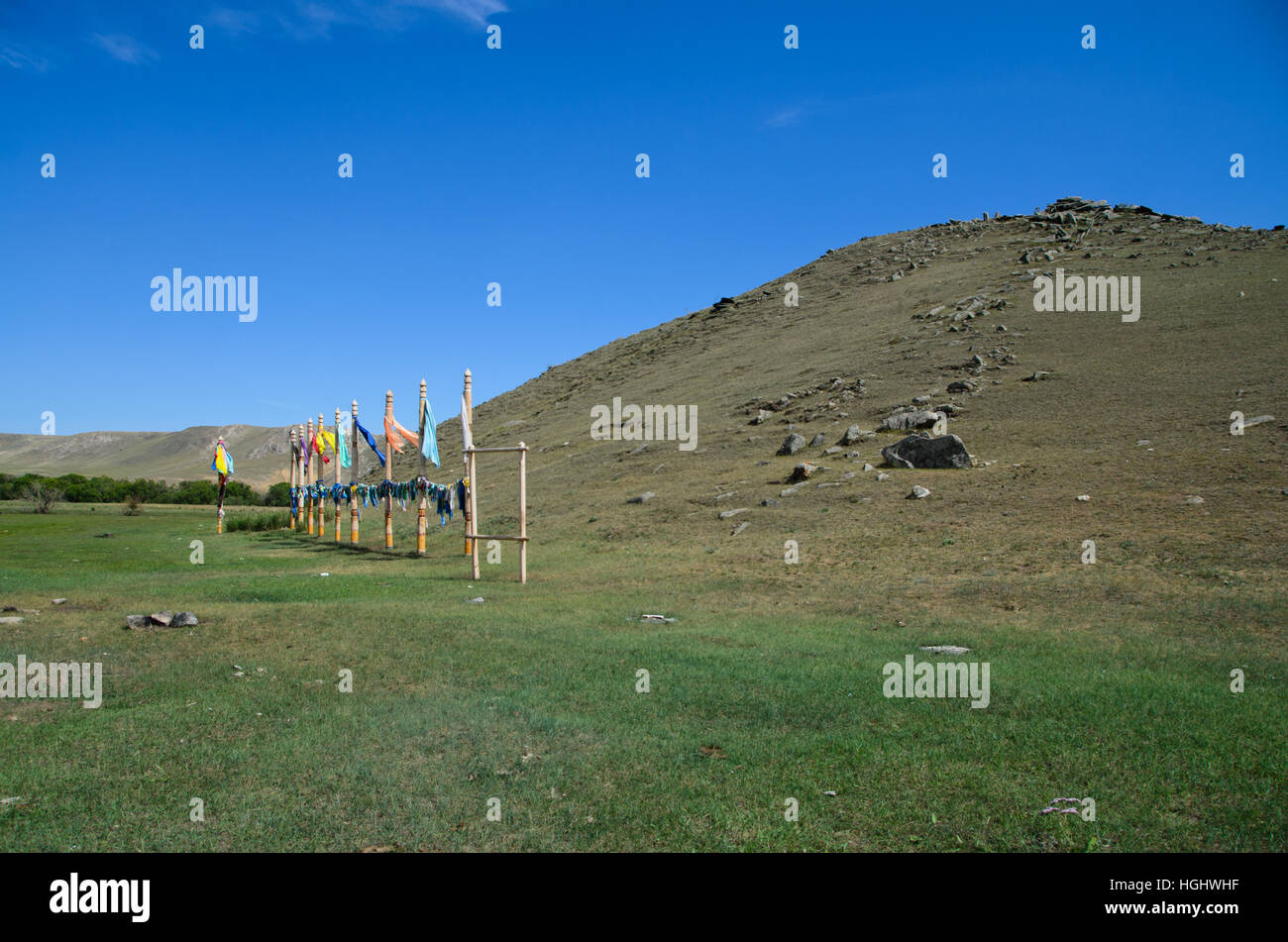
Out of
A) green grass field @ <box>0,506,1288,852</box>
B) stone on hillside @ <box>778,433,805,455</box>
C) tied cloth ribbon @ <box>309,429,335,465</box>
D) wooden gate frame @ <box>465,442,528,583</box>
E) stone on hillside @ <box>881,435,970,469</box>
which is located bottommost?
green grass field @ <box>0,506,1288,852</box>

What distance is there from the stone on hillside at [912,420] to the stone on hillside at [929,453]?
3840mm

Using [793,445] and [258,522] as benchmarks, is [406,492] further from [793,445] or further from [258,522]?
[258,522]

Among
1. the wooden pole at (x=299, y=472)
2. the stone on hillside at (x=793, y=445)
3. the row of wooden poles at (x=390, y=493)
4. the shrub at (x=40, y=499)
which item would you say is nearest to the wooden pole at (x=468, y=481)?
the row of wooden poles at (x=390, y=493)

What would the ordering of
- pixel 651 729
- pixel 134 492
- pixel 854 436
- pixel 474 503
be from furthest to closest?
pixel 134 492 < pixel 854 436 < pixel 474 503 < pixel 651 729

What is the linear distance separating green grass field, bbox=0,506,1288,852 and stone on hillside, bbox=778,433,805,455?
16.1 metres

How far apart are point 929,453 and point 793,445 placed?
6220mm

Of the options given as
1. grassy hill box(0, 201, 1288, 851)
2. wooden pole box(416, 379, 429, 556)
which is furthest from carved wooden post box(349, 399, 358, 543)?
wooden pole box(416, 379, 429, 556)

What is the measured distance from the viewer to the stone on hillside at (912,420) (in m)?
31.1

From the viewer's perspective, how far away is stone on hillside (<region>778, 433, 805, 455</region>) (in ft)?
104

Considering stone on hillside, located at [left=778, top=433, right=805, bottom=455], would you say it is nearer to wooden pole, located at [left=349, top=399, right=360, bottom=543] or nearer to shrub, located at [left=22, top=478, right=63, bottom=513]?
wooden pole, located at [left=349, top=399, right=360, bottom=543]

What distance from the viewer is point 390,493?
28.9 m

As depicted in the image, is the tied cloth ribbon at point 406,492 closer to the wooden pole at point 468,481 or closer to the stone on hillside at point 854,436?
the wooden pole at point 468,481

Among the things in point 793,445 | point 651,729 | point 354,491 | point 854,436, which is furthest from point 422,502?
point 651,729
